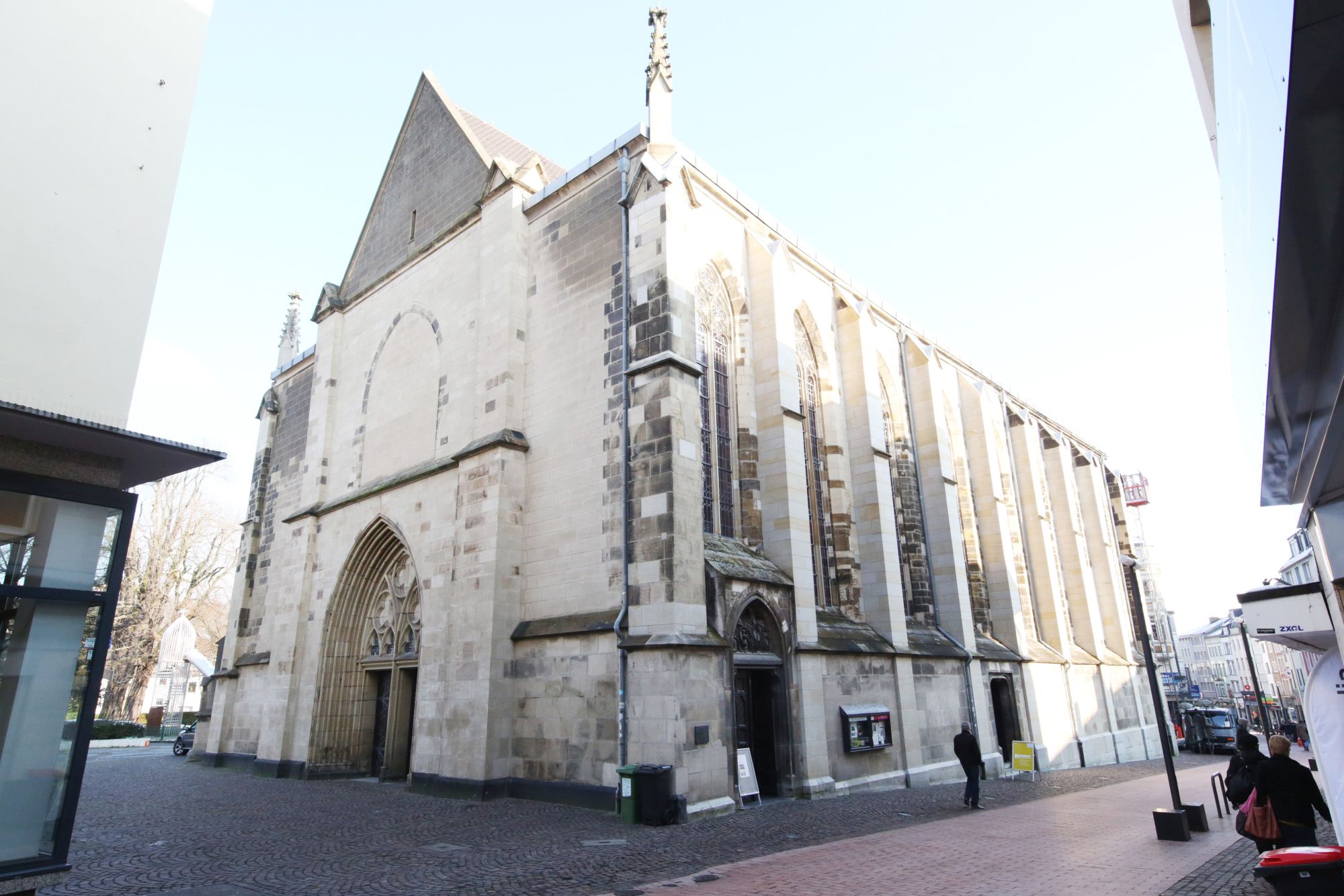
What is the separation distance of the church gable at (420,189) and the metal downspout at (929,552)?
1315cm

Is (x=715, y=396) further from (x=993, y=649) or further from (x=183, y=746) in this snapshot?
(x=183, y=746)

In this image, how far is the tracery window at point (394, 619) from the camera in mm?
16906

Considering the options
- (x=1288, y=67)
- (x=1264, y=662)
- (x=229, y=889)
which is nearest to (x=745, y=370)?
(x=229, y=889)

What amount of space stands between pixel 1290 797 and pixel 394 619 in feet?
52.4

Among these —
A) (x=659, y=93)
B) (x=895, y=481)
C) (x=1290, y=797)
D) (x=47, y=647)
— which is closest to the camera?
(x=47, y=647)

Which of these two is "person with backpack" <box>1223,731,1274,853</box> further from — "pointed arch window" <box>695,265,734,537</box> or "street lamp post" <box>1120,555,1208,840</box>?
"pointed arch window" <box>695,265,734,537</box>

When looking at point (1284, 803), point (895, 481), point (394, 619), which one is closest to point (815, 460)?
point (895, 481)

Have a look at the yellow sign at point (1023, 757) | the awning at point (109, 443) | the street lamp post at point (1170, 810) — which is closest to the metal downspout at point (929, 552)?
the yellow sign at point (1023, 757)

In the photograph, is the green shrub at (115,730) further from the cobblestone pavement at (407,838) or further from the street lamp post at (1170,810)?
the street lamp post at (1170,810)

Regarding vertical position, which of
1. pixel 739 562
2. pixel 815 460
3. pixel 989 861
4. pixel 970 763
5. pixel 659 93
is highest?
pixel 659 93

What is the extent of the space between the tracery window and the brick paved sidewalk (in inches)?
431

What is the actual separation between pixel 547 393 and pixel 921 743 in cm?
1088

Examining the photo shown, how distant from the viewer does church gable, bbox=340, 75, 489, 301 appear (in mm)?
18656

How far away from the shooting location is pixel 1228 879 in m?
7.00
